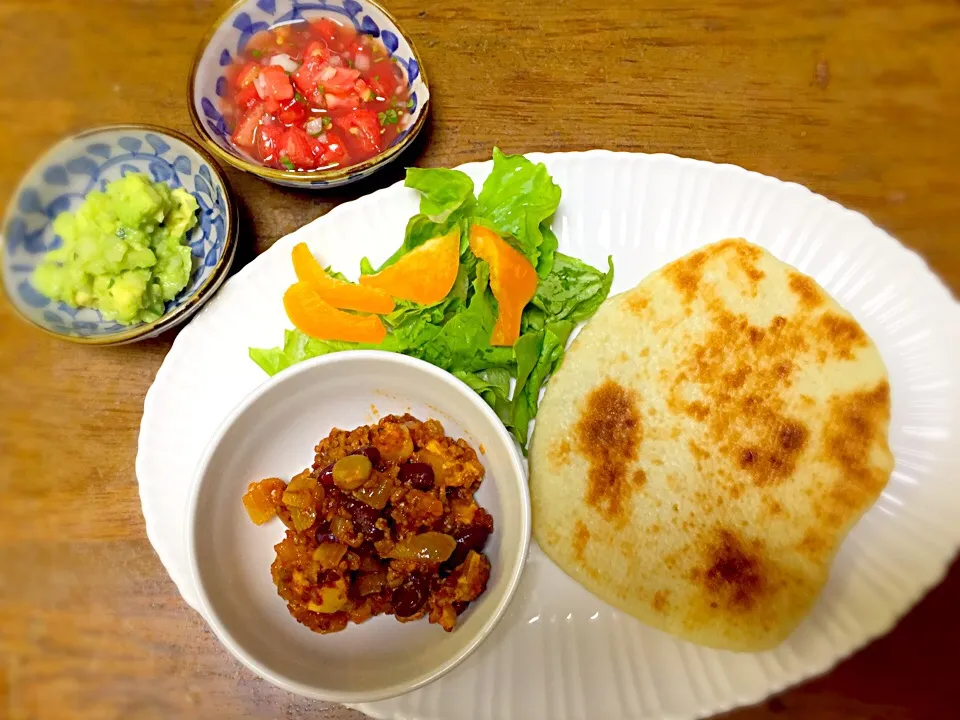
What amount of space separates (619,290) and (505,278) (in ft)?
1.30

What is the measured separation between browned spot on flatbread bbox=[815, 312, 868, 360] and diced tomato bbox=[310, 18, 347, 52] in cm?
173

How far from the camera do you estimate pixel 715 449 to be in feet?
5.49

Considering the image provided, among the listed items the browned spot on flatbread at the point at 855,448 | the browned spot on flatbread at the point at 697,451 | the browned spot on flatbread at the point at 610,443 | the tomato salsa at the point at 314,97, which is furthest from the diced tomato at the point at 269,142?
the browned spot on flatbread at the point at 855,448

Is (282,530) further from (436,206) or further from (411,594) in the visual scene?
(436,206)

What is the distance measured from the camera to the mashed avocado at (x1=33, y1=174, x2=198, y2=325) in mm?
1716

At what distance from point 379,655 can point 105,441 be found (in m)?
1.14

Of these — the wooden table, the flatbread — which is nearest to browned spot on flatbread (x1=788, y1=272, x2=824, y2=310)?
the flatbread

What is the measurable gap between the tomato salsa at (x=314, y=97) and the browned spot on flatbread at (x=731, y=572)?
60.5 inches

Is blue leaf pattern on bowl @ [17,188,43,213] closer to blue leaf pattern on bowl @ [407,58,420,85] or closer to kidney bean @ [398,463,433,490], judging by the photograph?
blue leaf pattern on bowl @ [407,58,420,85]

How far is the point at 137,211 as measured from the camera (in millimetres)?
1730

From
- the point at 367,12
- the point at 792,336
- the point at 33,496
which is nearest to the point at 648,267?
the point at 792,336

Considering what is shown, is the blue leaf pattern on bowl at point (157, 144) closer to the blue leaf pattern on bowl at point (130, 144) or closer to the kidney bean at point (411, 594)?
the blue leaf pattern on bowl at point (130, 144)

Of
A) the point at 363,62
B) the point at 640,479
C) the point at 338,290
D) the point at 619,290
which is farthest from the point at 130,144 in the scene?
the point at 640,479

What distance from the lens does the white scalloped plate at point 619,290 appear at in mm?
1565
